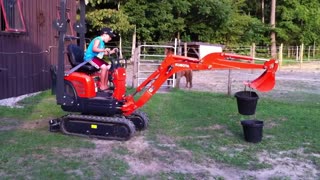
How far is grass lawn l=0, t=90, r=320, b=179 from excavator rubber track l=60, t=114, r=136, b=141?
138mm

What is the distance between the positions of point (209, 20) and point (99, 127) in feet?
101

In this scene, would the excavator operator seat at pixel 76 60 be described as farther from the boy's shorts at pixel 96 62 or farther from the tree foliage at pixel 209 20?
the tree foliage at pixel 209 20

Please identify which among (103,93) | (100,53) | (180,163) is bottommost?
(180,163)

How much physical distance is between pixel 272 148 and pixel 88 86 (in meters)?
2.97

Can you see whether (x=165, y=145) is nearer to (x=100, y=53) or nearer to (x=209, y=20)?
(x=100, y=53)

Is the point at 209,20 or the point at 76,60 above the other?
the point at 209,20

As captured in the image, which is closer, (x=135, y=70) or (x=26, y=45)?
(x=26, y=45)

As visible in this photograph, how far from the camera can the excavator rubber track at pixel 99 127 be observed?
6828 mm

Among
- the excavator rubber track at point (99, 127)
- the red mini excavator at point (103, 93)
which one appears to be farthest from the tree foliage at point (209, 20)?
the excavator rubber track at point (99, 127)

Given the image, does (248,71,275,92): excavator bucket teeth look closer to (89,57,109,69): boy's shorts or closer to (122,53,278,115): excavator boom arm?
(122,53,278,115): excavator boom arm

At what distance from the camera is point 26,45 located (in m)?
11.6

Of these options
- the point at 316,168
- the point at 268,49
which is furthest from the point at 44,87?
the point at 268,49

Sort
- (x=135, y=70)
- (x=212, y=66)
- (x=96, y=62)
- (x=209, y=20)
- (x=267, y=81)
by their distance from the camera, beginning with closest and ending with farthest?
1. (x=267, y=81)
2. (x=212, y=66)
3. (x=96, y=62)
4. (x=135, y=70)
5. (x=209, y=20)

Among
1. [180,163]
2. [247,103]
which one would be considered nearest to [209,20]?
[247,103]
